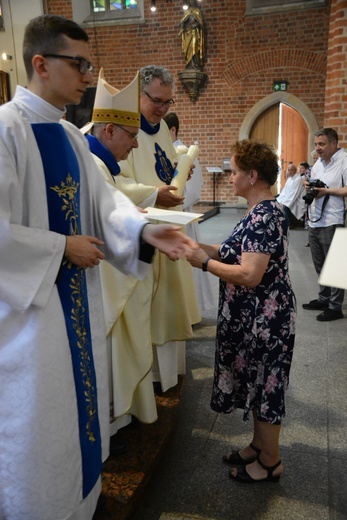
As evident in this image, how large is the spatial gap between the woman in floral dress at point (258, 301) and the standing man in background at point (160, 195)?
15.8 inches

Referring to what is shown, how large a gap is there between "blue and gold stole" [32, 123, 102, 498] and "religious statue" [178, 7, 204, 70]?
367 inches

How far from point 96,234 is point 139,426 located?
1088mm

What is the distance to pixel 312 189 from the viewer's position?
3979 millimetres

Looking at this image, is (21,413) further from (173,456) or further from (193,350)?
(193,350)

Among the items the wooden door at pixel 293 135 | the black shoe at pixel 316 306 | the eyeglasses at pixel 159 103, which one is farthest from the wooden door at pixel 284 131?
the eyeglasses at pixel 159 103

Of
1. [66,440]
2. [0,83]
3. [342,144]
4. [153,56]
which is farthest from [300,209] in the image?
[66,440]

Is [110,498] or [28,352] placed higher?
[28,352]

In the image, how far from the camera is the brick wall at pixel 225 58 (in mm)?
9305

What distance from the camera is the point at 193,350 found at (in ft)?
11.0

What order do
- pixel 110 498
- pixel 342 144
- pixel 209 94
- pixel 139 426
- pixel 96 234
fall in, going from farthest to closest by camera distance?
pixel 209 94
pixel 342 144
pixel 139 426
pixel 110 498
pixel 96 234

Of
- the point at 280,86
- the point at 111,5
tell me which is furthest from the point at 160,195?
the point at 111,5

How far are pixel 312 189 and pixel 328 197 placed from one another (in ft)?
Result: 0.53

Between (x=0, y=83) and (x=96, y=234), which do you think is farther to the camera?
(x=0, y=83)

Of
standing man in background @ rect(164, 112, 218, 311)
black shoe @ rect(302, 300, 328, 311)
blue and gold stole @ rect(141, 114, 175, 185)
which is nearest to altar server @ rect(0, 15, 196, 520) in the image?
blue and gold stole @ rect(141, 114, 175, 185)
